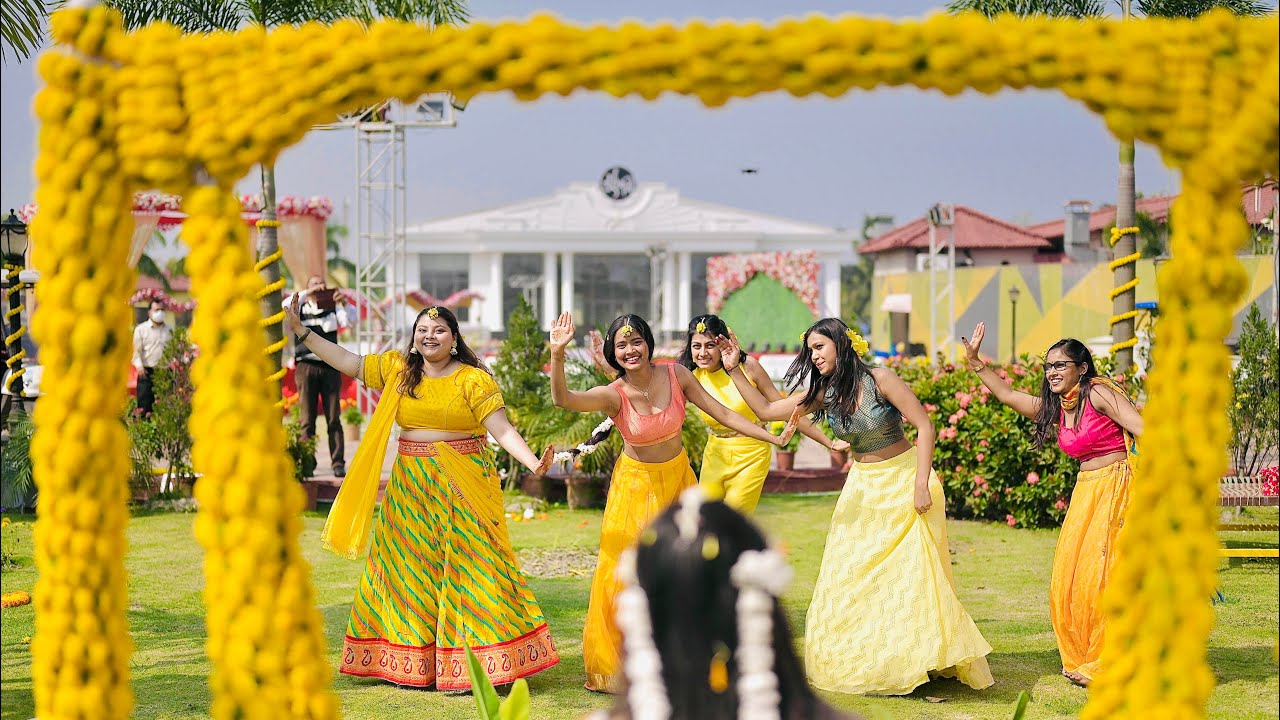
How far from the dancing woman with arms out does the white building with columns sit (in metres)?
51.7

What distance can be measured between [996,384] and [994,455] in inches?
187

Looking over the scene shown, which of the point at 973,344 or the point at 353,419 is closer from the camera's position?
the point at 973,344

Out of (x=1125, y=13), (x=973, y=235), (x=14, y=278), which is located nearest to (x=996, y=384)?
(x=1125, y=13)

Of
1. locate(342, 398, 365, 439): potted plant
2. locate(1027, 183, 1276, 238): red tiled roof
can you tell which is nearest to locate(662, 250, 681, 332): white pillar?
locate(1027, 183, 1276, 238): red tiled roof

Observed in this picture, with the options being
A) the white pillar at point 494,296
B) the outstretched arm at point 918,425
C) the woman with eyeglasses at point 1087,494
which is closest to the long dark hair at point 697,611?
the outstretched arm at point 918,425

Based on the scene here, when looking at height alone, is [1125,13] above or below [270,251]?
above

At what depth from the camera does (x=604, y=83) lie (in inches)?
92.0

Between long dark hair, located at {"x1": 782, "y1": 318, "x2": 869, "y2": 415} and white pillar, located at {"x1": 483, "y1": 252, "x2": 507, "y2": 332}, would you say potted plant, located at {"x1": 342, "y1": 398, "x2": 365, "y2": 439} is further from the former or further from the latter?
white pillar, located at {"x1": 483, "y1": 252, "x2": 507, "y2": 332}

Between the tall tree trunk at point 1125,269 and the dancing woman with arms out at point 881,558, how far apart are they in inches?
192

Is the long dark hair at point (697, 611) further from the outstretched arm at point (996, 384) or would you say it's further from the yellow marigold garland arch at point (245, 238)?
the outstretched arm at point (996, 384)

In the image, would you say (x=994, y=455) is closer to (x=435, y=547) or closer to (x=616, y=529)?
(x=616, y=529)

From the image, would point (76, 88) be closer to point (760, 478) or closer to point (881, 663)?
point (881, 663)

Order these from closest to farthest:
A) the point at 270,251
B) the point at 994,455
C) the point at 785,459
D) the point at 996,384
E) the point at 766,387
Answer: the point at 996,384
the point at 766,387
the point at 994,455
the point at 270,251
the point at 785,459

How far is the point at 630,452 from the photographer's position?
20.5 feet
